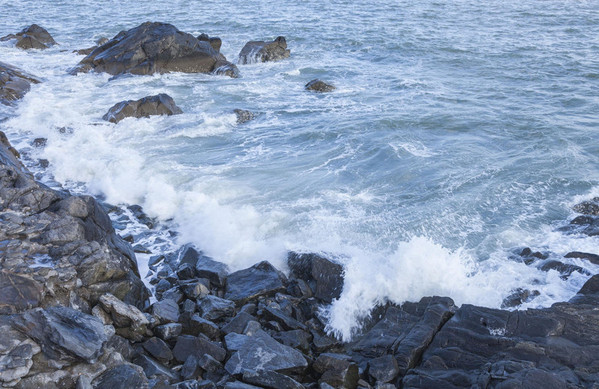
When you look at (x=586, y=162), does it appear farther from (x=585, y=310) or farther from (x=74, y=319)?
(x=74, y=319)

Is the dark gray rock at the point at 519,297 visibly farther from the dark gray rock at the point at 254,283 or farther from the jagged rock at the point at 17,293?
the jagged rock at the point at 17,293

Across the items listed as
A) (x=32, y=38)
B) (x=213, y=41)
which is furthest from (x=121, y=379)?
(x=32, y=38)

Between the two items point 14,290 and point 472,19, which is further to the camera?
point 472,19

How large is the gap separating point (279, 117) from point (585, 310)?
45.3 feet

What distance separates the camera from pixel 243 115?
20719 mm

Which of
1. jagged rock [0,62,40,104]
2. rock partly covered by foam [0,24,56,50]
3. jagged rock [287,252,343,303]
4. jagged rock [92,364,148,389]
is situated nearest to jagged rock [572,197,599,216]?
jagged rock [287,252,343,303]

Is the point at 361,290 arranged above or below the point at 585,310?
below

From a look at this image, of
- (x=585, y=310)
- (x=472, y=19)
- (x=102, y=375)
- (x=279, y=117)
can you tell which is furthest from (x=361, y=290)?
(x=472, y=19)

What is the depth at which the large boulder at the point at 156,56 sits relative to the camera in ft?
86.5

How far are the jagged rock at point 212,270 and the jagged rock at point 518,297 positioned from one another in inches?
206

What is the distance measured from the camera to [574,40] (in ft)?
95.2

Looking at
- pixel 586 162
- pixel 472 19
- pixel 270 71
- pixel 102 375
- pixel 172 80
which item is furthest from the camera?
pixel 472 19

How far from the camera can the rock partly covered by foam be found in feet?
102

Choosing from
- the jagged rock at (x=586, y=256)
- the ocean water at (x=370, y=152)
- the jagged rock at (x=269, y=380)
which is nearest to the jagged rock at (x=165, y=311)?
the jagged rock at (x=269, y=380)
